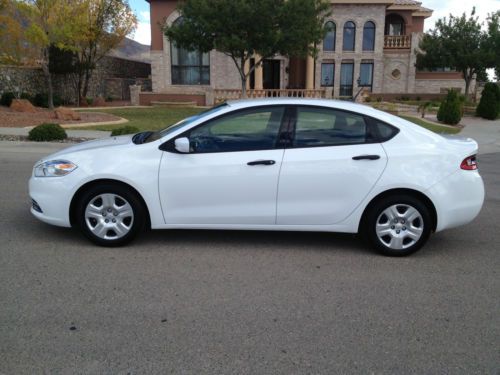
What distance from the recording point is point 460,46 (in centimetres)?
2738

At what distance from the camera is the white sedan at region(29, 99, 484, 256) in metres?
4.95

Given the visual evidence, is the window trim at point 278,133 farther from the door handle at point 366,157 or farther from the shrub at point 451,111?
the shrub at point 451,111

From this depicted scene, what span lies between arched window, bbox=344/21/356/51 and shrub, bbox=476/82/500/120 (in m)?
12.2

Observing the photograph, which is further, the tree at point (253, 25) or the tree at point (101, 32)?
the tree at point (101, 32)

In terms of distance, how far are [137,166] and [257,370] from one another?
263cm

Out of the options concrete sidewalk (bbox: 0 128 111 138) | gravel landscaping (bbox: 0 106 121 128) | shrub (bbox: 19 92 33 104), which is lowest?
concrete sidewalk (bbox: 0 128 111 138)

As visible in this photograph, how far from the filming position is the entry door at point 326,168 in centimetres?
495

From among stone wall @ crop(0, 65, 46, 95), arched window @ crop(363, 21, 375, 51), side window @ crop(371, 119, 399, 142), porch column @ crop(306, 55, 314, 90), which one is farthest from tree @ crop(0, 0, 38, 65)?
arched window @ crop(363, 21, 375, 51)

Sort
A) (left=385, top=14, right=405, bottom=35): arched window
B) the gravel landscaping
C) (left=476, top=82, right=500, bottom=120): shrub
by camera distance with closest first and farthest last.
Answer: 1. the gravel landscaping
2. (left=476, top=82, right=500, bottom=120): shrub
3. (left=385, top=14, right=405, bottom=35): arched window

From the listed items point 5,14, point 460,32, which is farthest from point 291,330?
point 460,32

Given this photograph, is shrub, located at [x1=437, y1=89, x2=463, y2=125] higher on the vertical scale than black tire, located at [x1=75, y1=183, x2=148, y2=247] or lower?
higher

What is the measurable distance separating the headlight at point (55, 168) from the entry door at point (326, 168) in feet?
7.31

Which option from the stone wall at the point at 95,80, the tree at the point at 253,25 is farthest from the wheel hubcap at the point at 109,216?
the stone wall at the point at 95,80

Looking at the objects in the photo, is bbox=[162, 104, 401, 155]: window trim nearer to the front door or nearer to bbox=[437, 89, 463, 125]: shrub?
bbox=[437, 89, 463, 125]: shrub
